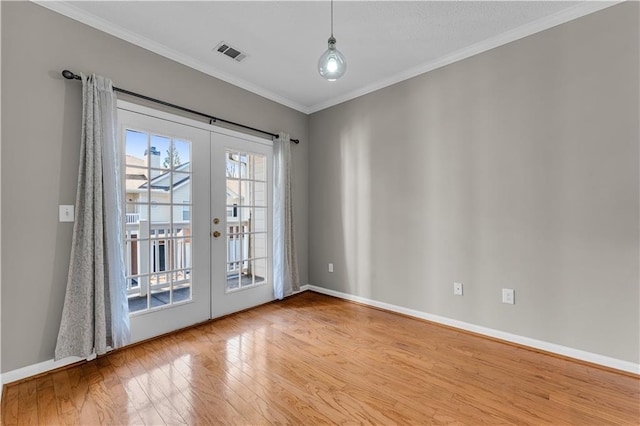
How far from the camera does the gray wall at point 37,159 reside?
1.91 metres

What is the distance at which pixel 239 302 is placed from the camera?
330 cm

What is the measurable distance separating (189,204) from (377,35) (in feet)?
7.87

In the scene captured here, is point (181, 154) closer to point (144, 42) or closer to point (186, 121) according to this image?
point (186, 121)

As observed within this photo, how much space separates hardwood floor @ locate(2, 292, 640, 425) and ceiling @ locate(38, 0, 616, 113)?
270cm

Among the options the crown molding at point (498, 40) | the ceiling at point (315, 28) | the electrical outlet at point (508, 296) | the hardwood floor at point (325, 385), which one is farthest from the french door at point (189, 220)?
the electrical outlet at point (508, 296)

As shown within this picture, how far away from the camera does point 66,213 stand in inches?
83.1

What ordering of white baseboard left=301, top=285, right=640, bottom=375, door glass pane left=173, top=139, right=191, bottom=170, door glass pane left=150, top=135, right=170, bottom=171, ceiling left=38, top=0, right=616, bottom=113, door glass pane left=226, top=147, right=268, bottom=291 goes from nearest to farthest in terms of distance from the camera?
1. white baseboard left=301, top=285, right=640, bottom=375
2. ceiling left=38, top=0, right=616, bottom=113
3. door glass pane left=150, top=135, right=170, bottom=171
4. door glass pane left=173, top=139, right=191, bottom=170
5. door glass pane left=226, top=147, right=268, bottom=291

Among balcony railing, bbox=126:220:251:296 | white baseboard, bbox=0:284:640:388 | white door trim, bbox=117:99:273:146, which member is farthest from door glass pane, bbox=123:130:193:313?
white baseboard, bbox=0:284:640:388

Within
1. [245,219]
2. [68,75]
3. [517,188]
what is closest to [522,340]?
[517,188]

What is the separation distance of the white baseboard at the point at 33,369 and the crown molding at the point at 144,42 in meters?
2.58

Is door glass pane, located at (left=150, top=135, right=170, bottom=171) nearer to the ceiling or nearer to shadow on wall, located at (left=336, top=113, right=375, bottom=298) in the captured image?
the ceiling

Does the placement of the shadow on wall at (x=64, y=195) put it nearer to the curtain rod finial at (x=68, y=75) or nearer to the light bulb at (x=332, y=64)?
the curtain rod finial at (x=68, y=75)

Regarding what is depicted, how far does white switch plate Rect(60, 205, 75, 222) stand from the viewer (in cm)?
210

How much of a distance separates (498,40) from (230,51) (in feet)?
8.16
